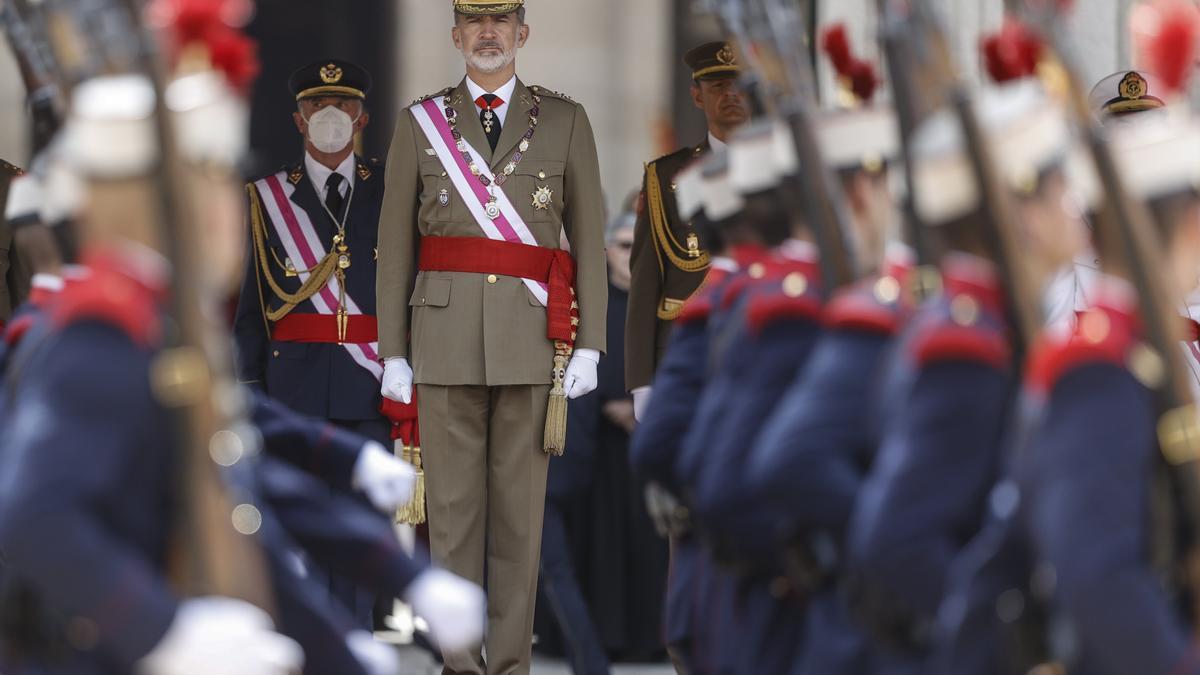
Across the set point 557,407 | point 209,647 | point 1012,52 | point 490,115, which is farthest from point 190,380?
point 490,115

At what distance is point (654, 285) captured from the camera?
290 inches

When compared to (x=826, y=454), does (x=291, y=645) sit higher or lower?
lower

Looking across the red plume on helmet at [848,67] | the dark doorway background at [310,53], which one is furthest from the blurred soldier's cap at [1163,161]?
the dark doorway background at [310,53]

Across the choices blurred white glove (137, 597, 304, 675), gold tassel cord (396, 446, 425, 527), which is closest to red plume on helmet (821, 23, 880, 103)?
blurred white glove (137, 597, 304, 675)

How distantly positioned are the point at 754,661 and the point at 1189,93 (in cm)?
138

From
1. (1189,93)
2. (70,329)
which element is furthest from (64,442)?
(1189,93)

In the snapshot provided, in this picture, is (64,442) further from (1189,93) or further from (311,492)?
(1189,93)

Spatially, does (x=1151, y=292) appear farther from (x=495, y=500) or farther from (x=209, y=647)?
(x=495, y=500)

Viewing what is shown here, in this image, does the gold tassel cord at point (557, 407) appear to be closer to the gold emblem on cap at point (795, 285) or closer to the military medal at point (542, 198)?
the military medal at point (542, 198)

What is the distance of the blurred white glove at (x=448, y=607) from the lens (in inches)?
168

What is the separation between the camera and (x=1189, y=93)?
13.2 feet

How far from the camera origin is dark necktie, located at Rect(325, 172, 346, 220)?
803cm

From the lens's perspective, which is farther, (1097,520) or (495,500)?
(495,500)

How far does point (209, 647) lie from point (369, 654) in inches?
34.0
